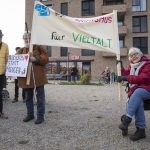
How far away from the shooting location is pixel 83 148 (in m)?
3.56

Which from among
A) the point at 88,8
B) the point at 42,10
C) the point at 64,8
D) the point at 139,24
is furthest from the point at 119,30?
the point at 42,10

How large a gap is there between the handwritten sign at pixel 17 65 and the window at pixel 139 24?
102 ft

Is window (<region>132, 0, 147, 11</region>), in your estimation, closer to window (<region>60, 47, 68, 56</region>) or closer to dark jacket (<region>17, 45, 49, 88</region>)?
window (<region>60, 47, 68, 56</region>)

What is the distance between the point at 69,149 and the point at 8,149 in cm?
89

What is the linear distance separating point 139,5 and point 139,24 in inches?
108

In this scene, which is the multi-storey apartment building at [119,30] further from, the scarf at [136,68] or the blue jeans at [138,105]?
the blue jeans at [138,105]

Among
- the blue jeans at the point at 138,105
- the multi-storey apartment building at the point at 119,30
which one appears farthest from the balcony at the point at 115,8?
the blue jeans at the point at 138,105

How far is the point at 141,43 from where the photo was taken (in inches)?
1348

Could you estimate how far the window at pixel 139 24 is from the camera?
1350 inches

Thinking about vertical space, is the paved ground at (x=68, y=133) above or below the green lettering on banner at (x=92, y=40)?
below

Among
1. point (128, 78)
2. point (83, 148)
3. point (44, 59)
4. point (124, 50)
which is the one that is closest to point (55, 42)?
point (44, 59)

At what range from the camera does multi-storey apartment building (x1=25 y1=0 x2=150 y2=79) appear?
33.9m

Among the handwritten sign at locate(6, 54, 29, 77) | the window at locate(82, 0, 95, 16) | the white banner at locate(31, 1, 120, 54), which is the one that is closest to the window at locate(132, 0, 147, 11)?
the window at locate(82, 0, 95, 16)

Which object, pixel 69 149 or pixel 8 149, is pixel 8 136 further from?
pixel 69 149
